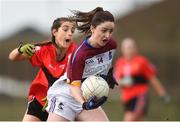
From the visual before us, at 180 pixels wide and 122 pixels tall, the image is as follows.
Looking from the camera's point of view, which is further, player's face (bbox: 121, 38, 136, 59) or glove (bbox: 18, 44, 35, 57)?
player's face (bbox: 121, 38, 136, 59)

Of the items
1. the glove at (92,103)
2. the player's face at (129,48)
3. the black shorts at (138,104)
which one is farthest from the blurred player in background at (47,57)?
the player's face at (129,48)

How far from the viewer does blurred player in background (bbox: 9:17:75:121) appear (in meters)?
10.1

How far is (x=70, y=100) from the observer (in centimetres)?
974

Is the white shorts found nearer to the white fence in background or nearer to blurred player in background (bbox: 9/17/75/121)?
blurred player in background (bbox: 9/17/75/121)

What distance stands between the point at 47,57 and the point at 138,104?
265 inches

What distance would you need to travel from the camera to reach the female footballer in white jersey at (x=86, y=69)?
9289mm

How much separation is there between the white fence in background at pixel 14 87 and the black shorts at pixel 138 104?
541 inches

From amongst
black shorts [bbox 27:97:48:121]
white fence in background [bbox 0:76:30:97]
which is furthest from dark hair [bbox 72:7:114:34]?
white fence in background [bbox 0:76:30:97]

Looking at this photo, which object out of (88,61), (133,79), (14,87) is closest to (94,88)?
(88,61)

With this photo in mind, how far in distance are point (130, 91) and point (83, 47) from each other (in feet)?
24.6

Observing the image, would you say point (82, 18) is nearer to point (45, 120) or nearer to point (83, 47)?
point (83, 47)

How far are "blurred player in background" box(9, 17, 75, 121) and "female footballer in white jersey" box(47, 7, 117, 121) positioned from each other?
1.00 feet

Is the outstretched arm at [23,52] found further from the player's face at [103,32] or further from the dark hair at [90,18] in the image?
the player's face at [103,32]

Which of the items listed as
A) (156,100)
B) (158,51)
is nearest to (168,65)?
(158,51)
